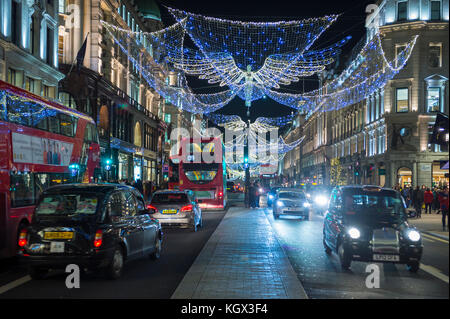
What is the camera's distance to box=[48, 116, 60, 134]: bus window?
14530 millimetres

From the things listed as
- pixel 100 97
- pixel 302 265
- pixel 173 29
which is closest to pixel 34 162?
pixel 302 265

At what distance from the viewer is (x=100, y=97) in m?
41.8

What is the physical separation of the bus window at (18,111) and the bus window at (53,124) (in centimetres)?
132

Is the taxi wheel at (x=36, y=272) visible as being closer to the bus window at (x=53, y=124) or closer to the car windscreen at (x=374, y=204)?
the bus window at (x=53, y=124)

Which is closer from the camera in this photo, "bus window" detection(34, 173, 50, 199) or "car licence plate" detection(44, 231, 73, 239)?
"car licence plate" detection(44, 231, 73, 239)

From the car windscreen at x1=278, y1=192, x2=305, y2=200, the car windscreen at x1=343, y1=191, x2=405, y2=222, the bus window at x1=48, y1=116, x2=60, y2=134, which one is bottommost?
the car windscreen at x1=278, y1=192, x2=305, y2=200

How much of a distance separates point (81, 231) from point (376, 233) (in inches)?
220

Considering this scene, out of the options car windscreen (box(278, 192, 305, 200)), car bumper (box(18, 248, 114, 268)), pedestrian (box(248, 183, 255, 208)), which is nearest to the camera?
car bumper (box(18, 248, 114, 268))

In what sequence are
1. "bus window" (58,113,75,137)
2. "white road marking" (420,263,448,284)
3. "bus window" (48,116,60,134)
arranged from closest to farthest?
"white road marking" (420,263,448,284) → "bus window" (48,116,60,134) → "bus window" (58,113,75,137)

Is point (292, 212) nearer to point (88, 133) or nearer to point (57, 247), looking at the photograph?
point (88, 133)

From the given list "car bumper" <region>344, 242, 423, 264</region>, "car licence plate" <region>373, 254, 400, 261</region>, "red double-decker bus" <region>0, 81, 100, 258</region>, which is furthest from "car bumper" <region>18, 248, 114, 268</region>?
"car licence plate" <region>373, 254, 400, 261</region>

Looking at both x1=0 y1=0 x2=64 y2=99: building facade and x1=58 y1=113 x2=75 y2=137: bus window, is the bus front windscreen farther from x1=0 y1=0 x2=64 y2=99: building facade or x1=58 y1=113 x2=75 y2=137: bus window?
x1=58 y1=113 x2=75 y2=137: bus window

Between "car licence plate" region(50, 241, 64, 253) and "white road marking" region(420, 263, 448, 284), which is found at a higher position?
"car licence plate" region(50, 241, 64, 253)

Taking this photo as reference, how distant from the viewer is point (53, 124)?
14.8 m
